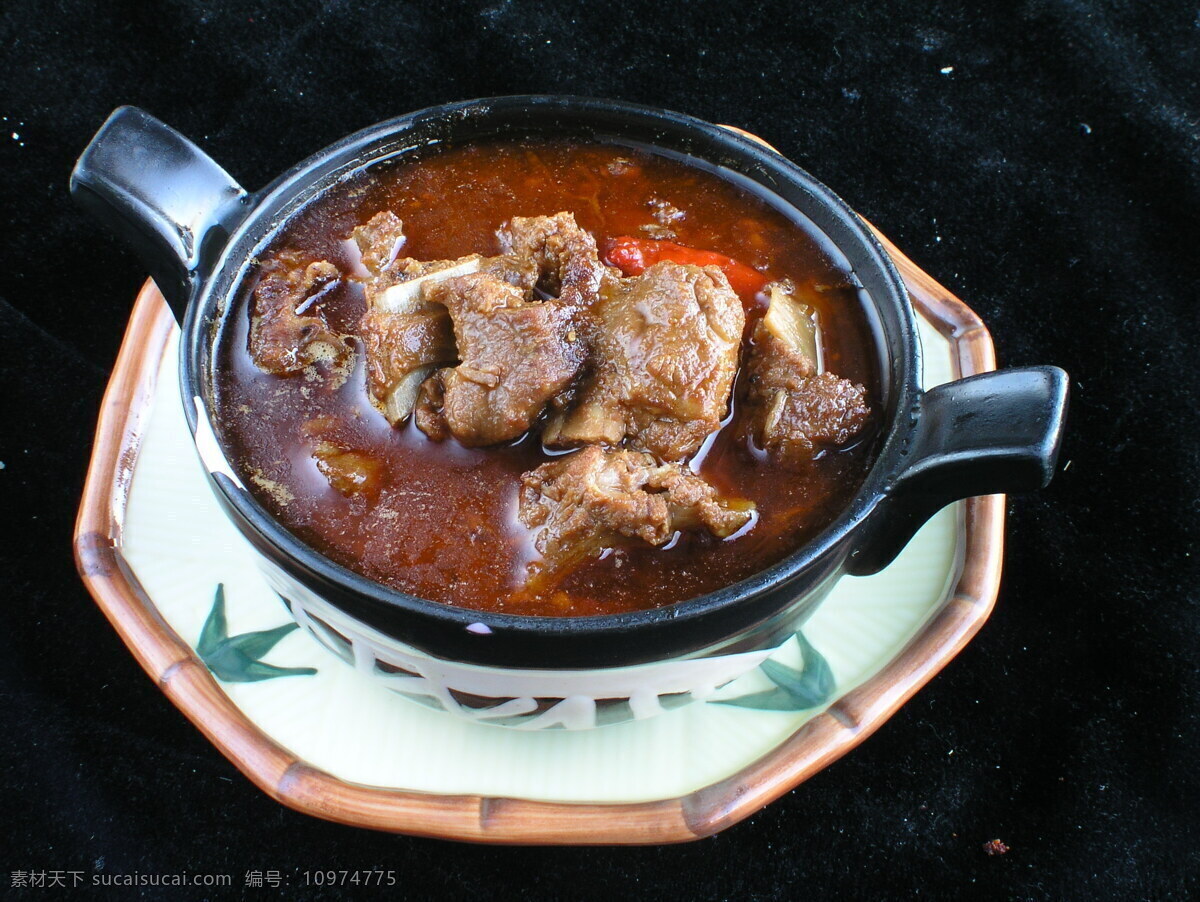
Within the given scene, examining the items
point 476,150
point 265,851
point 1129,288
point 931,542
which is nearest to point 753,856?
point 931,542

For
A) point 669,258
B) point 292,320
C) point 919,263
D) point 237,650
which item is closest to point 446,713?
point 237,650

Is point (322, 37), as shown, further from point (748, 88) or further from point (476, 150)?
point (476, 150)

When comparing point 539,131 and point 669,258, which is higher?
point 539,131

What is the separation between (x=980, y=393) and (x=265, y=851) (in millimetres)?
1571

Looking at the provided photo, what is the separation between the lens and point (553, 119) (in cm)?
192

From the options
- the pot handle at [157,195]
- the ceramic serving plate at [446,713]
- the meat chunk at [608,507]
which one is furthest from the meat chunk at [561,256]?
the ceramic serving plate at [446,713]

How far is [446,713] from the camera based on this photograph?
1782mm

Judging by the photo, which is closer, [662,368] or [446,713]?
[662,368]

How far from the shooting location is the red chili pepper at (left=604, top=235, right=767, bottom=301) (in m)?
1.77

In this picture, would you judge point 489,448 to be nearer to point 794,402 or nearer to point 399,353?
point 399,353

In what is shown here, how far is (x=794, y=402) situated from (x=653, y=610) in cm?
41

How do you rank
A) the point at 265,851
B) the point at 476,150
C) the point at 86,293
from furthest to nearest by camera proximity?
1. the point at 86,293
2. the point at 265,851
3. the point at 476,150

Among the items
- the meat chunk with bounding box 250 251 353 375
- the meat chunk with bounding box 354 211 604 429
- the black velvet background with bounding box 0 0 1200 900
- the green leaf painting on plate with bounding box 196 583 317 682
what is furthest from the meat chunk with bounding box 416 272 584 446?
the black velvet background with bounding box 0 0 1200 900

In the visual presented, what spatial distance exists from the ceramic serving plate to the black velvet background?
42 centimetres
